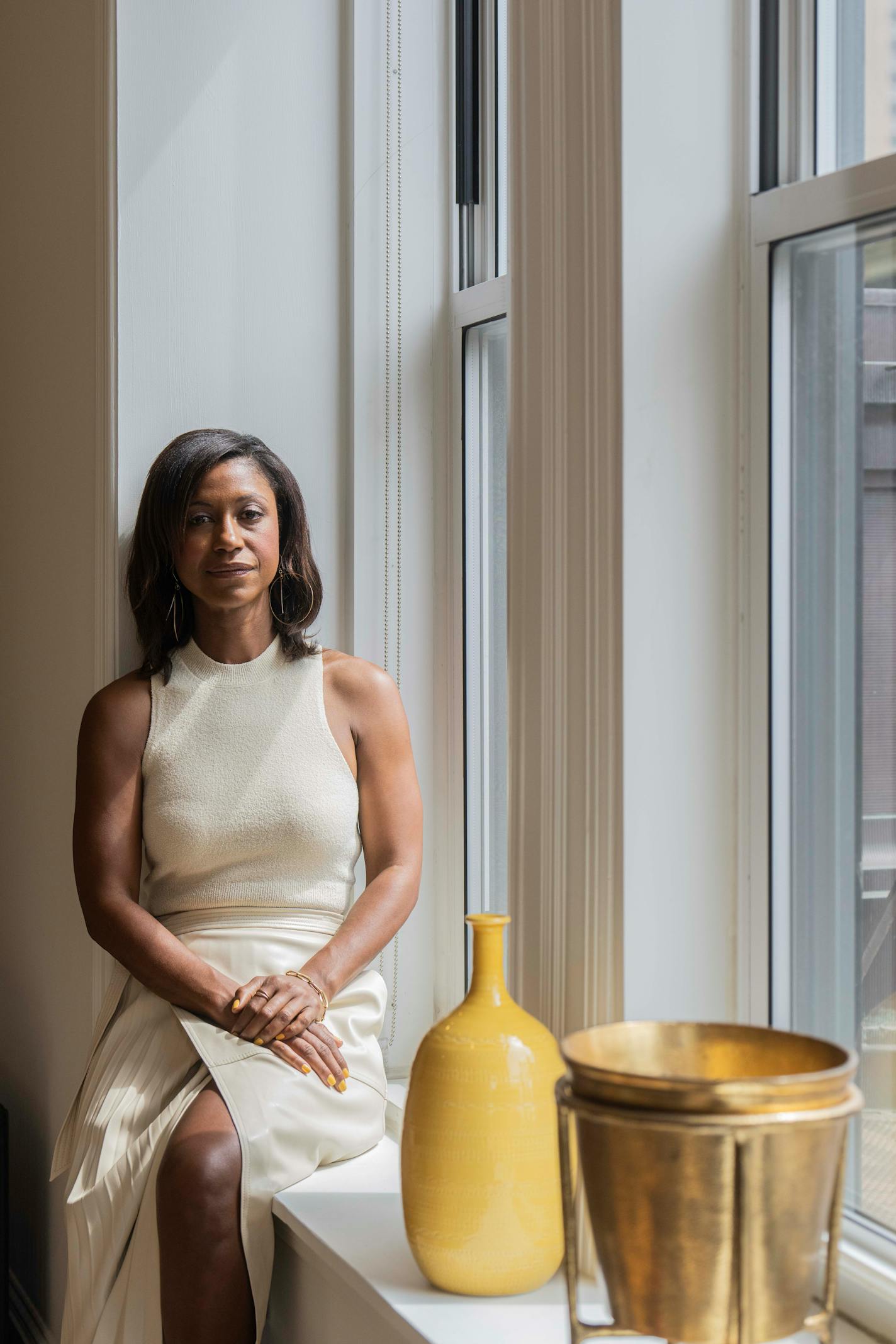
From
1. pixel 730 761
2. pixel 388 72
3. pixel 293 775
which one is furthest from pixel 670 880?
pixel 388 72

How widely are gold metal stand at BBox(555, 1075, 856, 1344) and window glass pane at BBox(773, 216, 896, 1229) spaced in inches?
Answer: 12.3

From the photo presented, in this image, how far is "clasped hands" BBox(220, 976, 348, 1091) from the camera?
146 centimetres

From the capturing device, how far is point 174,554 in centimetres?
163

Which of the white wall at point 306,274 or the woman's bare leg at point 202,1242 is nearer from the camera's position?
the woman's bare leg at point 202,1242

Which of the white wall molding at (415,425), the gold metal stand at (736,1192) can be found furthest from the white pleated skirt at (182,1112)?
the gold metal stand at (736,1192)

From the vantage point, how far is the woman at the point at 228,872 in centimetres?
141

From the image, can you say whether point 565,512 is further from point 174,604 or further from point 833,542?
point 174,604

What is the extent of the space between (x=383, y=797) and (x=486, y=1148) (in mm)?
633

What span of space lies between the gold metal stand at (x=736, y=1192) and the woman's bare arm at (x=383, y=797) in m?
0.84

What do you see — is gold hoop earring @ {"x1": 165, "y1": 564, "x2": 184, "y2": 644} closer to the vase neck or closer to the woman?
the woman

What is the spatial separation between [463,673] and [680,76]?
93 centimetres

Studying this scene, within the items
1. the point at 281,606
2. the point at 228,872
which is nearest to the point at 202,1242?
the point at 228,872

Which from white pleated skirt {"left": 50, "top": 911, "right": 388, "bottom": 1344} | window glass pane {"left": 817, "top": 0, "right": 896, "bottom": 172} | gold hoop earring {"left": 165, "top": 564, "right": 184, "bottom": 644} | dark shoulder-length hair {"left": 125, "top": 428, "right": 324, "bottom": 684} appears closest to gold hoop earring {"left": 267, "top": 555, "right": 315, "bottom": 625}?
dark shoulder-length hair {"left": 125, "top": 428, "right": 324, "bottom": 684}

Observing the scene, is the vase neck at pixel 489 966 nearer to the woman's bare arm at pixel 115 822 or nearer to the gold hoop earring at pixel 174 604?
the woman's bare arm at pixel 115 822
